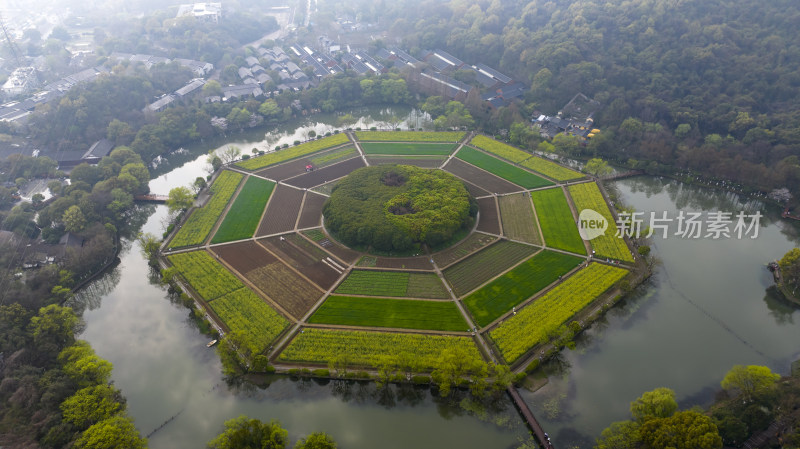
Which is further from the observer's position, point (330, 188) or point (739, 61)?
point (739, 61)

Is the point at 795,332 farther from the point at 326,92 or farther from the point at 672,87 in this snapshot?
the point at 326,92

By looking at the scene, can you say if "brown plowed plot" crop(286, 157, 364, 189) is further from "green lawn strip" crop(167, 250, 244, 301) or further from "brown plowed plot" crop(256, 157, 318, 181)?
"green lawn strip" crop(167, 250, 244, 301)

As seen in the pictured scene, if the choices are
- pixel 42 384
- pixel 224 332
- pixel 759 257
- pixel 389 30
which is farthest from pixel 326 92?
pixel 759 257

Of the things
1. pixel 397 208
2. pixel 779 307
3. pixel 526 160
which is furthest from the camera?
pixel 526 160

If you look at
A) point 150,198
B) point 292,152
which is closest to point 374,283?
point 292,152

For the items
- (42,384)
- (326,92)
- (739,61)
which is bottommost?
(42,384)

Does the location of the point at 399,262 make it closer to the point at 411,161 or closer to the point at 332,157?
the point at 411,161
